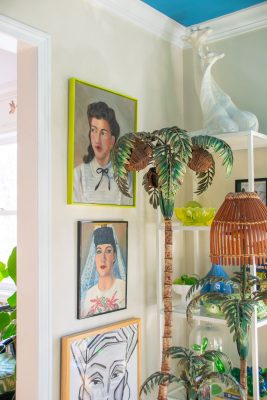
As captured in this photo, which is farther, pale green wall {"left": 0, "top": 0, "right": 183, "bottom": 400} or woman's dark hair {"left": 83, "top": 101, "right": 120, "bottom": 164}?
woman's dark hair {"left": 83, "top": 101, "right": 120, "bottom": 164}

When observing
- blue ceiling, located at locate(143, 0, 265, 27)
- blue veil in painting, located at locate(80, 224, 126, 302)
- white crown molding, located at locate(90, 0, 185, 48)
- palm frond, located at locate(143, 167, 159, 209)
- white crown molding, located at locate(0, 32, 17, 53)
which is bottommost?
blue veil in painting, located at locate(80, 224, 126, 302)

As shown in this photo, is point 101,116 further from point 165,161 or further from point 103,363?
point 103,363

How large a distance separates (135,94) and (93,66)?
34 cm

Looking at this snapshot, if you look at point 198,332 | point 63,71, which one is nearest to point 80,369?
point 198,332

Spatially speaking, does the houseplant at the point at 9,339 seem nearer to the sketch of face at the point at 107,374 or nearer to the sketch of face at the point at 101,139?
the sketch of face at the point at 107,374

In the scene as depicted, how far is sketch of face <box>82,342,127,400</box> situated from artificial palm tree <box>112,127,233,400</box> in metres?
0.37

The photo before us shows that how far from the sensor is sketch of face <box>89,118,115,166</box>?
7.51 feet

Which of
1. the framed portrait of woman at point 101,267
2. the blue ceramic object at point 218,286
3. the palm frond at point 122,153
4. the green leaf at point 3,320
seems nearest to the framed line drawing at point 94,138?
the framed portrait of woman at point 101,267

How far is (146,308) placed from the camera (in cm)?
260

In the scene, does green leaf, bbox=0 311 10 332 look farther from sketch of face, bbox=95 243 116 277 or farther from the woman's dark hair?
the woman's dark hair

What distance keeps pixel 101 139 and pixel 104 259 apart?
23.9 inches

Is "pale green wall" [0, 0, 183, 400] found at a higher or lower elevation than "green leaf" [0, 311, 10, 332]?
higher

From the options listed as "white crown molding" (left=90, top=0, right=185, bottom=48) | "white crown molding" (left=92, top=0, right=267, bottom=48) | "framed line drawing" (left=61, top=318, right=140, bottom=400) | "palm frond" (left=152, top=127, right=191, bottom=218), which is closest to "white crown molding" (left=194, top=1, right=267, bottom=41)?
"white crown molding" (left=92, top=0, right=267, bottom=48)

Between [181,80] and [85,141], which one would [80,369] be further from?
[181,80]
